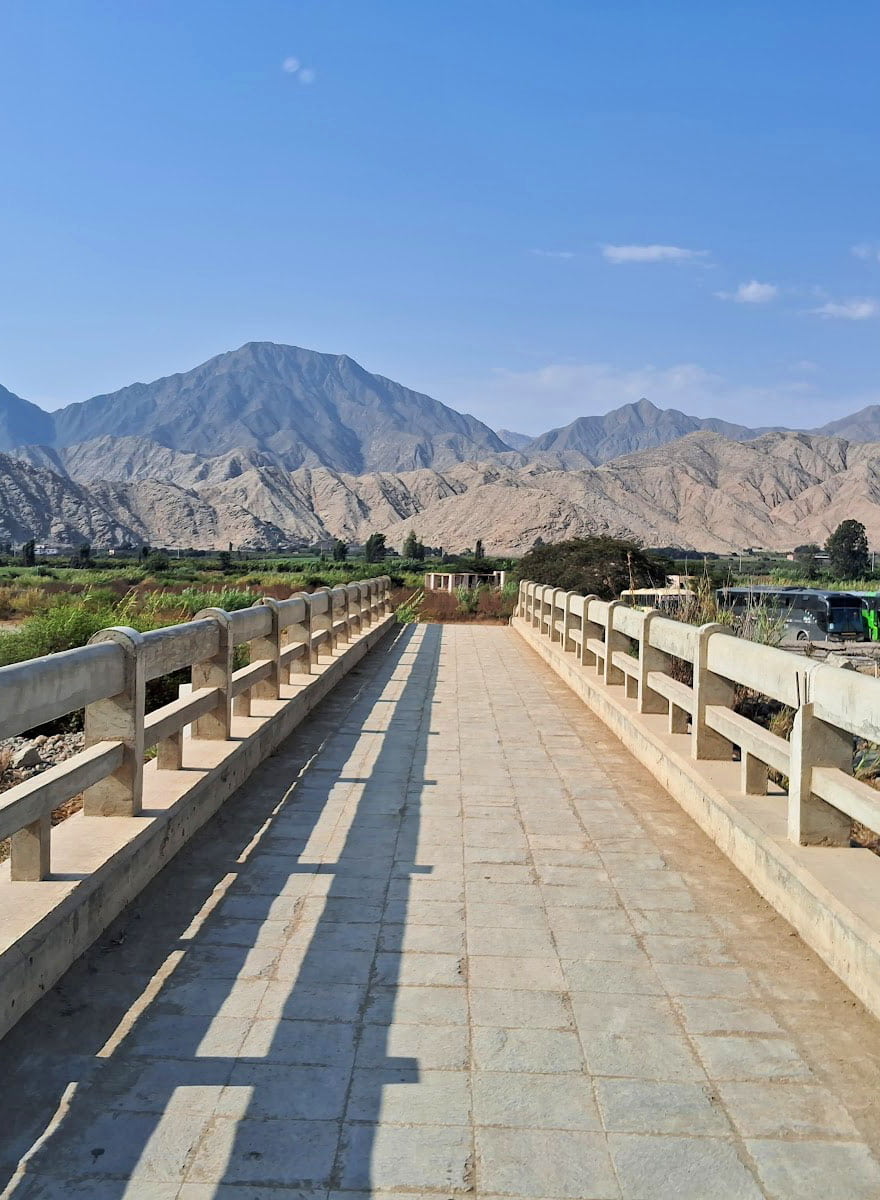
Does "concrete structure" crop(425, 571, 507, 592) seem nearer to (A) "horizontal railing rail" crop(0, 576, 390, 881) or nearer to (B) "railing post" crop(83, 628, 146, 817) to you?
(A) "horizontal railing rail" crop(0, 576, 390, 881)

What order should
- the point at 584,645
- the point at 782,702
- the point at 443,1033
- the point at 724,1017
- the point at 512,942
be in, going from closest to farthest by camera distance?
the point at 443,1033 → the point at 724,1017 → the point at 512,942 → the point at 782,702 → the point at 584,645

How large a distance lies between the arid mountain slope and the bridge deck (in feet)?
417

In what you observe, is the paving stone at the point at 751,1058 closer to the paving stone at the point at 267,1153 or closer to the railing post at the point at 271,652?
the paving stone at the point at 267,1153

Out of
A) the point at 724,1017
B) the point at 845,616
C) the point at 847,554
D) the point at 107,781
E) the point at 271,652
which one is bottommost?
the point at 724,1017

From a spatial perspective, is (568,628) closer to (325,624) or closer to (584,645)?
(584,645)

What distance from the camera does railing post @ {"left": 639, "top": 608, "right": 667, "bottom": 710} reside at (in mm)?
9148

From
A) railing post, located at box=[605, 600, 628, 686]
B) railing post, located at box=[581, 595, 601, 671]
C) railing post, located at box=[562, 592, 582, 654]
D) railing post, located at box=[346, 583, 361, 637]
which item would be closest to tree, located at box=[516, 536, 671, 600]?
railing post, located at box=[346, 583, 361, 637]

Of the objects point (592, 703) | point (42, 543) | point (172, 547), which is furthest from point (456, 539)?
point (592, 703)

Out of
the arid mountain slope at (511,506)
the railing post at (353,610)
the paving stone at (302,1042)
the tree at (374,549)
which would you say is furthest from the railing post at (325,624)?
the arid mountain slope at (511,506)

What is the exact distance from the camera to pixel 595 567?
32.1m

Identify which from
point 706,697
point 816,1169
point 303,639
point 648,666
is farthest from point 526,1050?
point 303,639

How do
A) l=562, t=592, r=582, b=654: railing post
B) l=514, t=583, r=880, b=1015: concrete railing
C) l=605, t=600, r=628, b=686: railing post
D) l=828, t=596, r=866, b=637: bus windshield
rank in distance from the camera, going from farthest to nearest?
l=828, t=596, r=866, b=637: bus windshield → l=562, t=592, r=582, b=654: railing post → l=605, t=600, r=628, b=686: railing post → l=514, t=583, r=880, b=1015: concrete railing

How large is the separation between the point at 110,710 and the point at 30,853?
98 centimetres

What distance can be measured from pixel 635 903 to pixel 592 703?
21.8 ft
